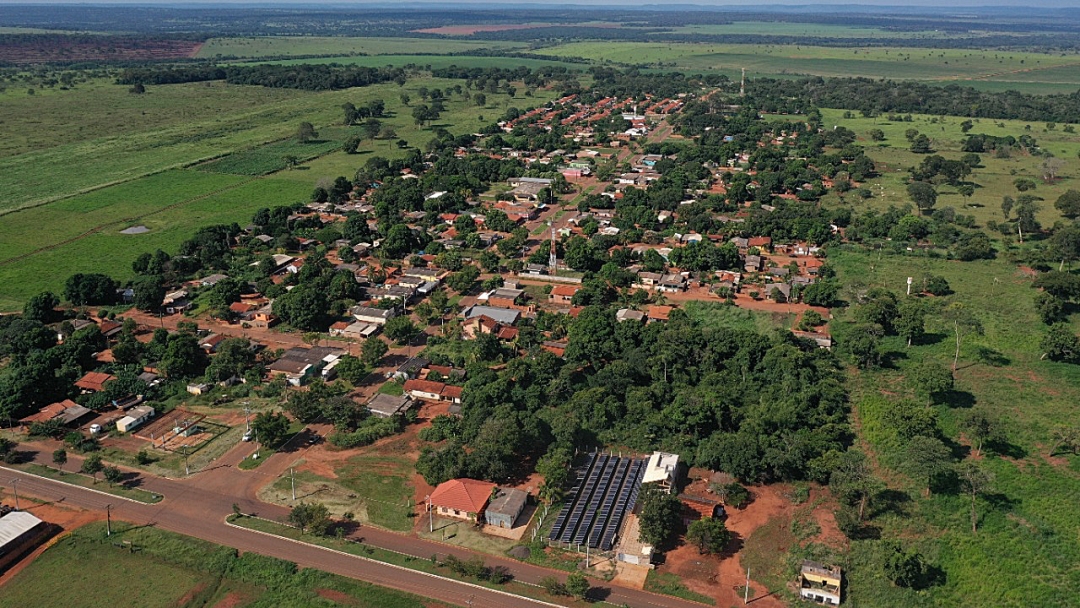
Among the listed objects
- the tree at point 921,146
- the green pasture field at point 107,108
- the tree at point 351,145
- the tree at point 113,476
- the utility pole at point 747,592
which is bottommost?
the utility pole at point 747,592

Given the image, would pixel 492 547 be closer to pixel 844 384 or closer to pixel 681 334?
pixel 681 334

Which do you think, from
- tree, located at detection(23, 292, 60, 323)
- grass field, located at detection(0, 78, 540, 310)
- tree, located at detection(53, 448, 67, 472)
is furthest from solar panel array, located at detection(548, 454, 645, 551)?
grass field, located at detection(0, 78, 540, 310)

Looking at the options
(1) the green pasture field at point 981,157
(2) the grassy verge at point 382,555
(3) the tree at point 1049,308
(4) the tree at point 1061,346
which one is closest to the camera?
(2) the grassy verge at point 382,555

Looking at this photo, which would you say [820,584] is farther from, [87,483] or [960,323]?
[87,483]

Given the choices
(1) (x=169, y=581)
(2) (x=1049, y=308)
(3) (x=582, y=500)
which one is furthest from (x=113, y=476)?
(2) (x=1049, y=308)

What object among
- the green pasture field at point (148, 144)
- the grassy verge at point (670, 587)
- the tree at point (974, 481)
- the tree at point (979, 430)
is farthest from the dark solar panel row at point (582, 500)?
the green pasture field at point (148, 144)

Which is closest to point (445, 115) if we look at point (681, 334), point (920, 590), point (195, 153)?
point (195, 153)

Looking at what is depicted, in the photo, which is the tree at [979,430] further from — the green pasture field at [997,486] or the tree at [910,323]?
the tree at [910,323]

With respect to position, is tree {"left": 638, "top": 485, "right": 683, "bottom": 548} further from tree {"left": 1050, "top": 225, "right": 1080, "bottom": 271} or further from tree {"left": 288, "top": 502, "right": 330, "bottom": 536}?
tree {"left": 1050, "top": 225, "right": 1080, "bottom": 271}
